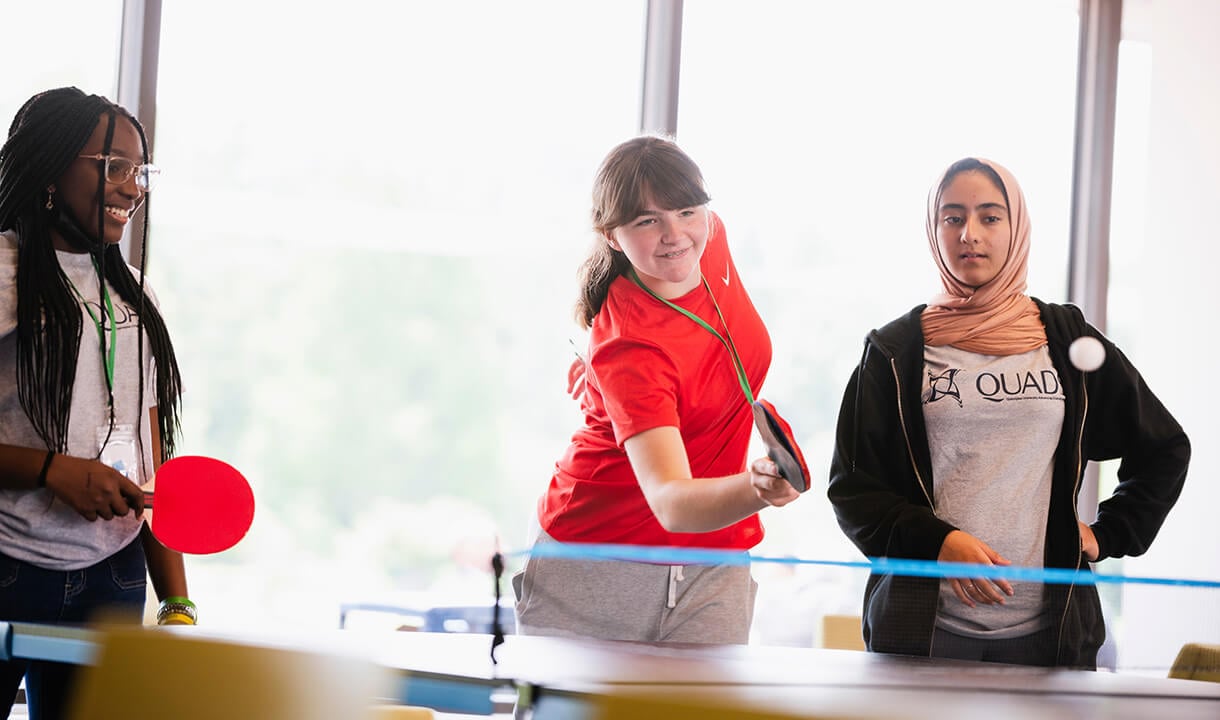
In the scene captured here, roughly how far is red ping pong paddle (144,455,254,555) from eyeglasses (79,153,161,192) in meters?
0.53

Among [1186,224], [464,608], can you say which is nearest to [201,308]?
[464,608]

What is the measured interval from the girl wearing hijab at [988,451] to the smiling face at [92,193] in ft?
4.53

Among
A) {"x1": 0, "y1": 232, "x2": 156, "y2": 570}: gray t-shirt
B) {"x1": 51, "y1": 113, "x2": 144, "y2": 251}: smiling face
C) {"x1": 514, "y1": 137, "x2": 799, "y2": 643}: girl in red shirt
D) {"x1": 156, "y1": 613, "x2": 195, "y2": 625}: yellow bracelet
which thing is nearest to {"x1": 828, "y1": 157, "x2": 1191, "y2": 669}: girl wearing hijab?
{"x1": 514, "y1": 137, "x2": 799, "y2": 643}: girl in red shirt

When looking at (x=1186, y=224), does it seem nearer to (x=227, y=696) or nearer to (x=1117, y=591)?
(x=1117, y=591)

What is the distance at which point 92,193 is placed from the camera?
224 centimetres

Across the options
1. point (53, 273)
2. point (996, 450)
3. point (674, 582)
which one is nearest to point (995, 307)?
point (996, 450)

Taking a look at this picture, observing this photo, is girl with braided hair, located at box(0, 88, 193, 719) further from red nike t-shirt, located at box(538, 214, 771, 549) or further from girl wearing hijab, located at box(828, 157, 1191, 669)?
girl wearing hijab, located at box(828, 157, 1191, 669)

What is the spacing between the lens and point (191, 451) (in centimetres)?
388

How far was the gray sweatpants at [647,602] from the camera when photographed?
83.2 inches

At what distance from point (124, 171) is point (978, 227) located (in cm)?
159

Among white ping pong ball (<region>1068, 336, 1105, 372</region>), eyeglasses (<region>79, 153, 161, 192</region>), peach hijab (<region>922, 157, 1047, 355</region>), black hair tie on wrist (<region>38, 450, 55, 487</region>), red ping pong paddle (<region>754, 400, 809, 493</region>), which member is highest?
eyeglasses (<region>79, 153, 161, 192</region>)

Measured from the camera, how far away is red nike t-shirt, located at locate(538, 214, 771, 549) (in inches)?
84.7

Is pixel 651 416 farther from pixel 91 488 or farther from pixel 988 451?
pixel 91 488

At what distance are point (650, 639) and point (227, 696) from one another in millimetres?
1073
